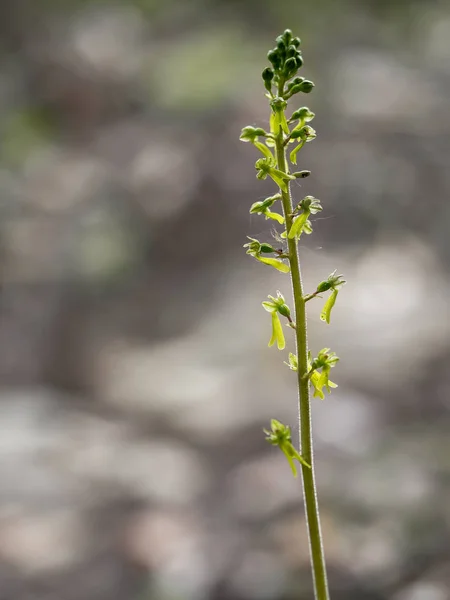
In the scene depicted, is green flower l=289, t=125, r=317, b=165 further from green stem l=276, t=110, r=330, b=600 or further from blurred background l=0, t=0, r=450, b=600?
blurred background l=0, t=0, r=450, b=600

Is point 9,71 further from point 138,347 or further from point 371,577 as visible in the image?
point 371,577

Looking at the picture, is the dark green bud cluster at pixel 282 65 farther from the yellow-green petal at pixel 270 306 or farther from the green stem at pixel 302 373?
the yellow-green petal at pixel 270 306

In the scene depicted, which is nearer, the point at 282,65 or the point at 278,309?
the point at 282,65

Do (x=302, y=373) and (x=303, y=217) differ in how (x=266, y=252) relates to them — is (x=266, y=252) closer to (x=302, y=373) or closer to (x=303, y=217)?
(x=303, y=217)

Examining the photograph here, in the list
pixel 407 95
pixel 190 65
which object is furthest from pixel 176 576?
pixel 190 65

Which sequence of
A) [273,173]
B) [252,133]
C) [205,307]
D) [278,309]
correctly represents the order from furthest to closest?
1. [205,307]
2. [278,309]
3. [252,133]
4. [273,173]

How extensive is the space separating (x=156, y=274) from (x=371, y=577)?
6609 mm

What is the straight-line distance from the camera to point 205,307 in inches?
366

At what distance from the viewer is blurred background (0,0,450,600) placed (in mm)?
4883

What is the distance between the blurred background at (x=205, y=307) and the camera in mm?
4883

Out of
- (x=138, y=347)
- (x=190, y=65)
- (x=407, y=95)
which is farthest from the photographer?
(x=190, y=65)

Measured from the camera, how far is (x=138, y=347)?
8977 mm

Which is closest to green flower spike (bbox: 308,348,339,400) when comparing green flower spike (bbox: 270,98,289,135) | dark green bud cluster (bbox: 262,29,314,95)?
green flower spike (bbox: 270,98,289,135)

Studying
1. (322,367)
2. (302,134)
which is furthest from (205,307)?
(302,134)
